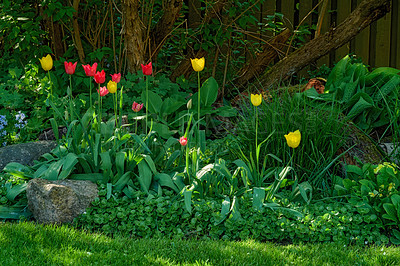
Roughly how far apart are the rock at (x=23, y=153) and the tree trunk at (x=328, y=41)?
2874 mm

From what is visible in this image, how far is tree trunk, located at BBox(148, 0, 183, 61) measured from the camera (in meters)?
6.29

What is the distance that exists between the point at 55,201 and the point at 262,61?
3989 mm

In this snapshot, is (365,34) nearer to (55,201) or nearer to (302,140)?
(302,140)

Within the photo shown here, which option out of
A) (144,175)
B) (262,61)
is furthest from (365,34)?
(144,175)

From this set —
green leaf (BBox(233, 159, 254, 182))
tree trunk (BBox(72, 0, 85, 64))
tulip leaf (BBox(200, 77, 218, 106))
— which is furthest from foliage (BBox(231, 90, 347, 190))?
tree trunk (BBox(72, 0, 85, 64))

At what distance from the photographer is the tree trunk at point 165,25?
20.6 feet

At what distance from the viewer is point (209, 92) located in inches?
216

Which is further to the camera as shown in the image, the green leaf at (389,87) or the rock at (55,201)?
the green leaf at (389,87)

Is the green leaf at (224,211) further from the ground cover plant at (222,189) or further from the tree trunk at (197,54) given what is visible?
the tree trunk at (197,54)

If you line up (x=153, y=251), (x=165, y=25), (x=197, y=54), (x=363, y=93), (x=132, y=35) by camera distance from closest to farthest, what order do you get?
(x=153, y=251) < (x=363, y=93) < (x=132, y=35) < (x=165, y=25) < (x=197, y=54)

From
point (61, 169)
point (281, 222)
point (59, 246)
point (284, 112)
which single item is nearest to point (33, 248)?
point (59, 246)

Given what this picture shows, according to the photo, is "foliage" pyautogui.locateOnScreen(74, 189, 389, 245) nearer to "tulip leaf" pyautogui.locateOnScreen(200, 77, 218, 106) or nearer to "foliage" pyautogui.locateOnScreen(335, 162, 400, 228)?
"foliage" pyautogui.locateOnScreen(335, 162, 400, 228)

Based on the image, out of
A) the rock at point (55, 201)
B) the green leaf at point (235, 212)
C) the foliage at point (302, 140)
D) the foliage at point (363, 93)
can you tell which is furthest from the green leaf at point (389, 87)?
the rock at point (55, 201)

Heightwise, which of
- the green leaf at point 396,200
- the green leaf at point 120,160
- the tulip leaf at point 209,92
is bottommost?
the green leaf at point 396,200
